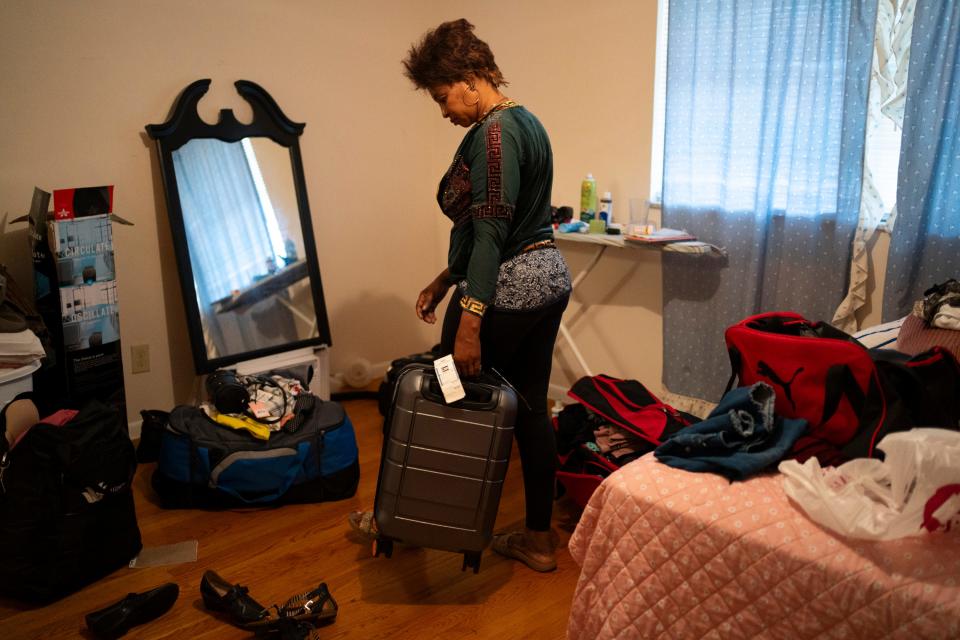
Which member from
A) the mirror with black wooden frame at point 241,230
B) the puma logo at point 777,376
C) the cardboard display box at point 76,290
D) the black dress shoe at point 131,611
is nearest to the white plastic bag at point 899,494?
the puma logo at point 777,376

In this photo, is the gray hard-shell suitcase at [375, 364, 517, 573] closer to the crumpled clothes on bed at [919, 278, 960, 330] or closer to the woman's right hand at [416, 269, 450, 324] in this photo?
the woman's right hand at [416, 269, 450, 324]

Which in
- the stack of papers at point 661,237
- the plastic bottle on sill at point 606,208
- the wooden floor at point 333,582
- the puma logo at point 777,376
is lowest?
the wooden floor at point 333,582

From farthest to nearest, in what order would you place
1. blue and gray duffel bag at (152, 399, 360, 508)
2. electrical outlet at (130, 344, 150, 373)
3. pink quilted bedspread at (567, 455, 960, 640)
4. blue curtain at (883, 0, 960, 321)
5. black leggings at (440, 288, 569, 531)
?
electrical outlet at (130, 344, 150, 373)
blue and gray duffel bag at (152, 399, 360, 508)
blue curtain at (883, 0, 960, 321)
black leggings at (440, 288, 569, 531)
pink quilted bedspread at (567, 455, 960, 640)

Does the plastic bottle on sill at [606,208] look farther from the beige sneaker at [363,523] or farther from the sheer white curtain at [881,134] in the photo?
the beige sneaker at [363,523]

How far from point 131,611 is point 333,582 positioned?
502mm

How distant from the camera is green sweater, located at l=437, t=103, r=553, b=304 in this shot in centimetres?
179

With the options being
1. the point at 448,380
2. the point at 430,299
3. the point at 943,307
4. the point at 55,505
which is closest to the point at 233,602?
the point at 55,505

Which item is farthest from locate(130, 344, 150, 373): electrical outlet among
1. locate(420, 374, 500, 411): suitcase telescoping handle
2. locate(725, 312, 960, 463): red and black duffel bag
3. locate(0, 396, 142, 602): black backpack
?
locate(725, 312, 960, 463): red and black duffel bag

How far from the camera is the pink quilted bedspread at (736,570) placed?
4.10 ft

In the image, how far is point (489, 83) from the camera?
1.87 m

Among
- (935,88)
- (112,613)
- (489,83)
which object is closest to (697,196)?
(935,88)

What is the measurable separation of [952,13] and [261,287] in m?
2.45

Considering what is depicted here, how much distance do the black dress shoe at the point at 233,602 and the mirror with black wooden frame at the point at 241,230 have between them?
1.06m

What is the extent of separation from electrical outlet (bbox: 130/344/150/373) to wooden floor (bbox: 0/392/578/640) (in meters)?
0.60
